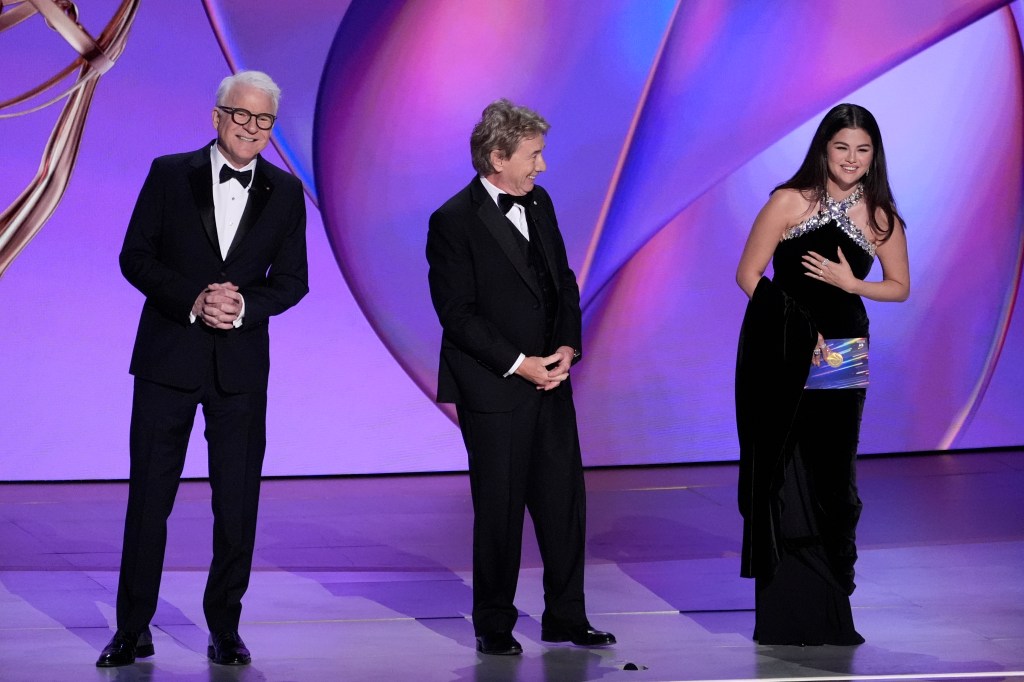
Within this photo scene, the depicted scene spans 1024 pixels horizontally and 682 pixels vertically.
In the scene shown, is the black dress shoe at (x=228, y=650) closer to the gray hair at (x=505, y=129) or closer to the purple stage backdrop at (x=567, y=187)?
the gray hair at (x=505, y=129)

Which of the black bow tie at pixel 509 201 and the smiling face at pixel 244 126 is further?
the black bow tie at pixel 509 201

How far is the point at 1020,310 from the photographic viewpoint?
287 inches

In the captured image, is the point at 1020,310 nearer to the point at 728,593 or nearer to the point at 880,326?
the point at 880,326

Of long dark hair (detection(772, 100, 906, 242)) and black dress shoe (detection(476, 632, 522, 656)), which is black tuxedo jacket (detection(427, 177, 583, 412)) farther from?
long dark hair (detection(772, 100, 906, 242))

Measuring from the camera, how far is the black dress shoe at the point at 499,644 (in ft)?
13.1

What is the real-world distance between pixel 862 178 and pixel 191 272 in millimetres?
1862

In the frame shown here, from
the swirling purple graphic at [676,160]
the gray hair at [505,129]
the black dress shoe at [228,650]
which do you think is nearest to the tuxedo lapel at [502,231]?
the gray hair at [505,129]

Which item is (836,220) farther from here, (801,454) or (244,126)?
(244,126)

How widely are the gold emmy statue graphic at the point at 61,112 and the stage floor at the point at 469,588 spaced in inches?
47.1

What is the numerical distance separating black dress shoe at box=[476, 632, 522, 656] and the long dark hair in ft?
4.75

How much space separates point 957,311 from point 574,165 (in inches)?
81.4

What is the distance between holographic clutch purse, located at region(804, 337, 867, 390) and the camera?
4.04 meters

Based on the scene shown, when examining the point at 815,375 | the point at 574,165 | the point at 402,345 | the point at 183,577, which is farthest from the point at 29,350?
the point at 815,375

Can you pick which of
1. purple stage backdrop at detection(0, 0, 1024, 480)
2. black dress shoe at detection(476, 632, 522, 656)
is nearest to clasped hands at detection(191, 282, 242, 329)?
black dress shoe at detection(476, 632, 522, 656)
